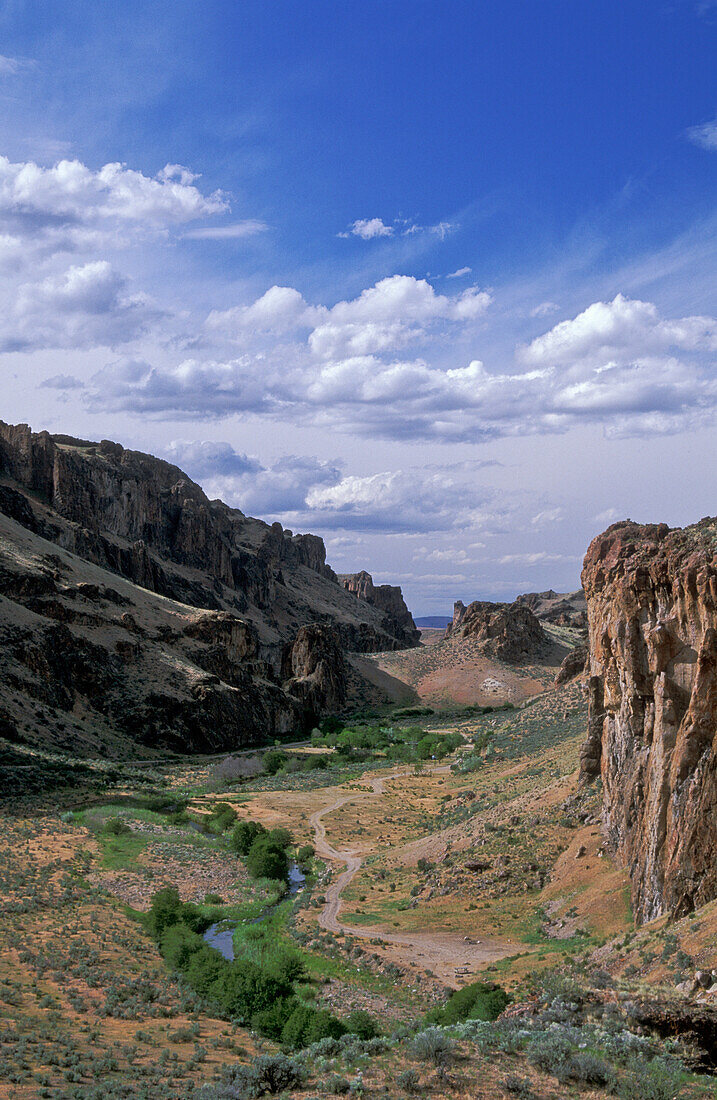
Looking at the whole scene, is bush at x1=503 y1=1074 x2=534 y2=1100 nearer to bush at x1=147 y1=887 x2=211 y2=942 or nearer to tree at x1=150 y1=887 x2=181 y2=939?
bush at x1=147 y1=887 x2=211 y2=942

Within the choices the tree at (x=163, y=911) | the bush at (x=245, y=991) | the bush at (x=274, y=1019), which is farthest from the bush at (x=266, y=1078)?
the tree at (x=163, y=911)

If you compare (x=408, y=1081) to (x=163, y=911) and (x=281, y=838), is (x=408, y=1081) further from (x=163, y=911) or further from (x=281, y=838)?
(x=281, y=838)

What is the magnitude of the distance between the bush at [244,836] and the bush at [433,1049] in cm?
3244

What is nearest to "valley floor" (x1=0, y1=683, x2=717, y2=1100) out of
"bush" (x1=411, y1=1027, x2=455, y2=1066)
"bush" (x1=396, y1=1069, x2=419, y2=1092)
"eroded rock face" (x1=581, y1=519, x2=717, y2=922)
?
"bush" (x1=396, y1=1069, x2=419, y2=1092)

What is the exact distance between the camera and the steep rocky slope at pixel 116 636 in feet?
290

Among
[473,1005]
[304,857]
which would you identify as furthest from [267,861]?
[473,1005]

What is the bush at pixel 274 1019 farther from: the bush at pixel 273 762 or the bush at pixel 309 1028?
the bush at pixel 273 762

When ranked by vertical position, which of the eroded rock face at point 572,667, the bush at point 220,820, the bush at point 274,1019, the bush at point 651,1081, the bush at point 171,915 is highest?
the eroded rock face at point 572,667

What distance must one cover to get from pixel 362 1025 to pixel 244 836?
2740cm

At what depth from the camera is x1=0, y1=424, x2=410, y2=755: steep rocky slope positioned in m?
88.4

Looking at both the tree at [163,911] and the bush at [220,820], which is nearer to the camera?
the tree at [163,911]

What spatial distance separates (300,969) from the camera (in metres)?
31.4

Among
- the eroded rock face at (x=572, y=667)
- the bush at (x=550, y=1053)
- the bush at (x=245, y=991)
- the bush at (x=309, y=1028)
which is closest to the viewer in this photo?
the bush at (x=550, y=1053)

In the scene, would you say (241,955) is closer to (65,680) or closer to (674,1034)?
(674,1034)
